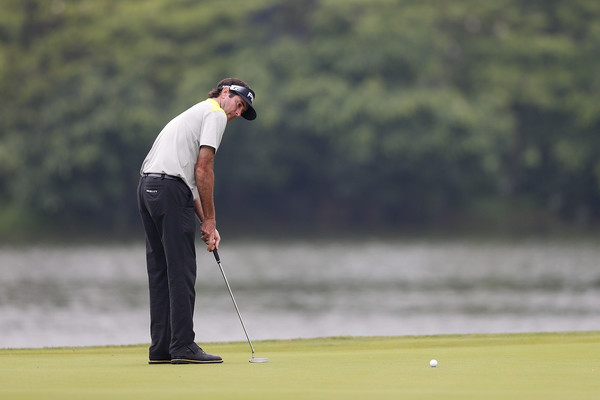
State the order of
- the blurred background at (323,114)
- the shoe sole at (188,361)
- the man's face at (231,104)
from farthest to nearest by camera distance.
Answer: the blurred background at (323,114) → the man's face at (231,104) → the shoe sole at (188,361)

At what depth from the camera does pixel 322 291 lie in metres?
27.1

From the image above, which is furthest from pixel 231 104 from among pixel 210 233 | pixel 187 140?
pixel 210 233

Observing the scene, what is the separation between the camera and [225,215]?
60.1 meters

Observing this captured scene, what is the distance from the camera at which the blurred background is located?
55.1 m

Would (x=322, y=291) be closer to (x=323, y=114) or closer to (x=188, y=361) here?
(x=188, y=361)

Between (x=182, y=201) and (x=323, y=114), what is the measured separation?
47.8 meters

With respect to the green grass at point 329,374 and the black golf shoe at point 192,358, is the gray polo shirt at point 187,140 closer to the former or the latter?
the black golf shoe at point 192,358

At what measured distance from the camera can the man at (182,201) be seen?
8.27 m

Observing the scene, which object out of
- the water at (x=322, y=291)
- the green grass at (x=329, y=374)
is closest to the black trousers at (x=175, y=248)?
the green grass at (x=329, y=374)

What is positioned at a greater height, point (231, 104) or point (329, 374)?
point (231, 104)

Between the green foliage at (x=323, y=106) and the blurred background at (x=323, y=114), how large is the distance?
0.33 feet

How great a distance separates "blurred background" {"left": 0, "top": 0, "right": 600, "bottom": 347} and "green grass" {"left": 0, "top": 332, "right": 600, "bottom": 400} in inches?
1467

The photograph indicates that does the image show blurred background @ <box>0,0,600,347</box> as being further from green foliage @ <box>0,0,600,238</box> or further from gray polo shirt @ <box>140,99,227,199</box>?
gray polo shirt @ <box>140,99,227,199</box>

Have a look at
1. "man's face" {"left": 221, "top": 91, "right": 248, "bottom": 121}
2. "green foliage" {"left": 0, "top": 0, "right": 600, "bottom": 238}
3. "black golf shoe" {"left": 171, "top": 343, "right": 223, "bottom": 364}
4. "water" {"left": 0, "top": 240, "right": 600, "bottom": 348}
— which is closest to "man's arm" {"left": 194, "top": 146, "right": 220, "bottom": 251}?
"man's face" {"left": 221, "top": 91, "right": 248, "bottom": 121}
